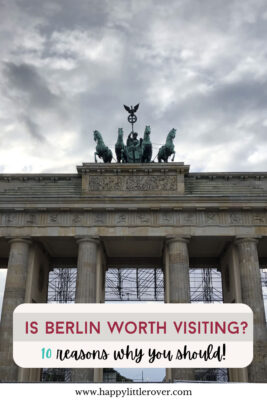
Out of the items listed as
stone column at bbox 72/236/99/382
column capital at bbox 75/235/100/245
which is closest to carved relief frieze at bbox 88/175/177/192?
column capital at bbox 75/235/100/245

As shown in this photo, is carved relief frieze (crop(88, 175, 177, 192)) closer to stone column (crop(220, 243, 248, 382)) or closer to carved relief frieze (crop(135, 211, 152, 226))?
carved relief frieze (crop(135, 211, 152, 226))

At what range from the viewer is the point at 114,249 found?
110ft

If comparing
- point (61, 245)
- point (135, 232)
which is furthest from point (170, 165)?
point (61, 245)

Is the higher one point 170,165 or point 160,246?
point 170,165

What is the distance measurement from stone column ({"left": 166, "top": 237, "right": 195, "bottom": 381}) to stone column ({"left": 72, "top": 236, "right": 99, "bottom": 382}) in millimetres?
4954

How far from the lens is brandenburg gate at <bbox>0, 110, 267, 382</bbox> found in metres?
27.9

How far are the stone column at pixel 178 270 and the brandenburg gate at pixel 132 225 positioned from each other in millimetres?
66

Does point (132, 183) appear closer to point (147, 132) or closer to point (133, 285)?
point (147, 132)

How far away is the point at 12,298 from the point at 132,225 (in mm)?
9099

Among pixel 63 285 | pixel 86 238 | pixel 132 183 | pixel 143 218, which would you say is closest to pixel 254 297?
pixel 143 218

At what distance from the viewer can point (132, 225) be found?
98.2 feet

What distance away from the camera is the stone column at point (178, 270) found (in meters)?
27.8

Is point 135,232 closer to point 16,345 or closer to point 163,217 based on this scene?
point 163,217
